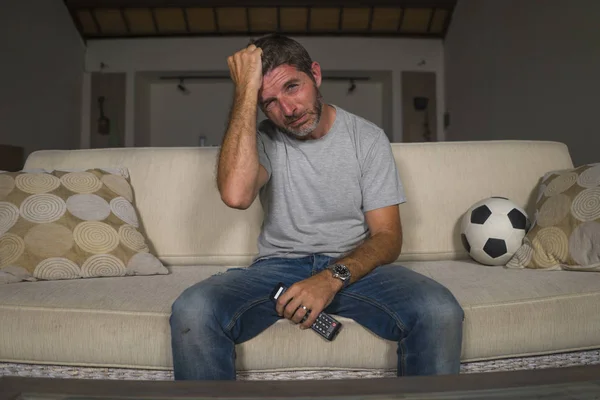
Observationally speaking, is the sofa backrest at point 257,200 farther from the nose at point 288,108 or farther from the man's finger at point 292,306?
the man's finger at point 292,306

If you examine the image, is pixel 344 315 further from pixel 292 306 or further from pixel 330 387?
pixel 330 387

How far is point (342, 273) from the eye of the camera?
1147 millimetres

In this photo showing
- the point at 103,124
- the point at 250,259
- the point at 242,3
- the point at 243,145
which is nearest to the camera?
the point at 243,145

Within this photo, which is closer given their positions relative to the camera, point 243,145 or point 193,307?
point 193,307

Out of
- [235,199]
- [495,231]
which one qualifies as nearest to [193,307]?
[235,199]

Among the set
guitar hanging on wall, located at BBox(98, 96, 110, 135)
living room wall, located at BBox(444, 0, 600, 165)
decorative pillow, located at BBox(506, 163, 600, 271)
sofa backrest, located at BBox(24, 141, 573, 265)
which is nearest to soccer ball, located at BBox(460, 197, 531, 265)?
decorative pillow, located at BBox(506, 163, 600, 271)

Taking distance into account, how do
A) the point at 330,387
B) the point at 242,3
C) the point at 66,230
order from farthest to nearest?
the point at 242,3 < the point at 66,230 < the point at 330,387

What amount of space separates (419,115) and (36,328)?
204 inches

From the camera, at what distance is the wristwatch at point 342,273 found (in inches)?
44.7

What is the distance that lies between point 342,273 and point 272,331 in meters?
0.21

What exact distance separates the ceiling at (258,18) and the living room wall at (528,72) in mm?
452

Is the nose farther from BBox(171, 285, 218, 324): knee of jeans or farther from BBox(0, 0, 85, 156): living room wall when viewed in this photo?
BBox(0, 0, 85, 156): living room wall

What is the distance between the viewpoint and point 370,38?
5.79 meters

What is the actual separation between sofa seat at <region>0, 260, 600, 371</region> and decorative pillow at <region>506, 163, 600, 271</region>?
187 millimetres
